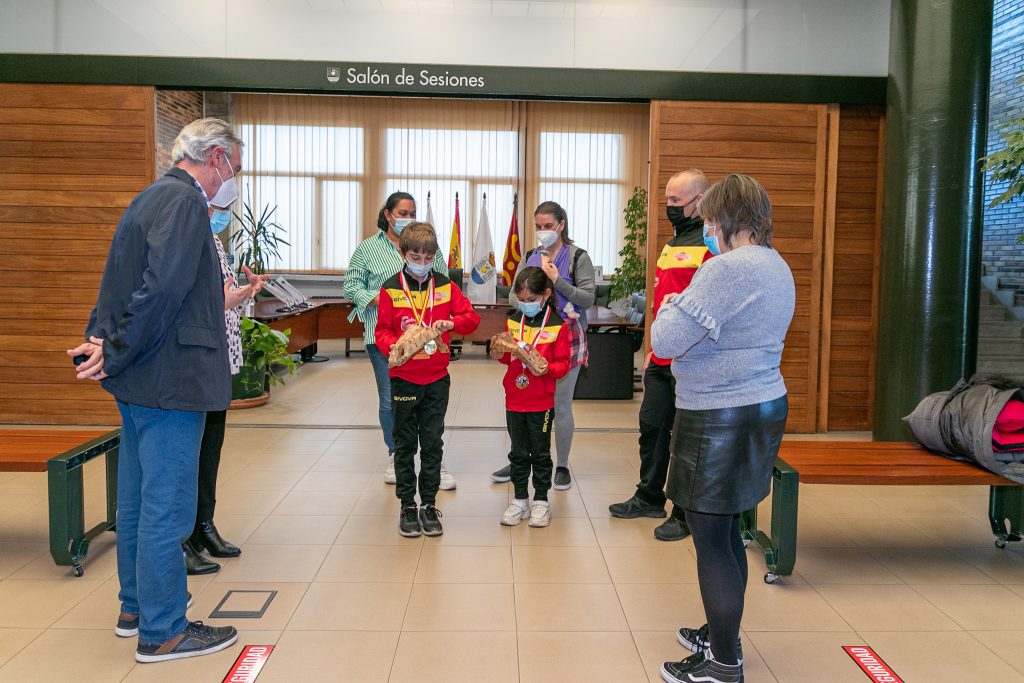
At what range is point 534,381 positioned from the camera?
402cm

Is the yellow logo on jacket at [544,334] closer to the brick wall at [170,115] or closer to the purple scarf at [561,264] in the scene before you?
the purple scarf at [561,264]

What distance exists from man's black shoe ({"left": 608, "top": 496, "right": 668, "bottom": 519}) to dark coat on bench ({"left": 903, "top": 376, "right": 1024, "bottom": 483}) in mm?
1211

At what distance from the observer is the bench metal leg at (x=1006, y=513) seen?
3889 millimetres

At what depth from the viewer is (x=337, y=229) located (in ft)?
43.7

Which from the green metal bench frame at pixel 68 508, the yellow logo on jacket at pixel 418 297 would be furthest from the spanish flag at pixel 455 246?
the green metal bench frame at pixel 68 508

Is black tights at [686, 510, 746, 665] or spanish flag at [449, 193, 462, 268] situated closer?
black tights at [686, 510, 746, 665]

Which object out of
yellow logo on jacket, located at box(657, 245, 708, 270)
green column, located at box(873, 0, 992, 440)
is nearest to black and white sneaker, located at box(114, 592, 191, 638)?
yellow logo on jacket, located at box(657, 245, 708, 270)

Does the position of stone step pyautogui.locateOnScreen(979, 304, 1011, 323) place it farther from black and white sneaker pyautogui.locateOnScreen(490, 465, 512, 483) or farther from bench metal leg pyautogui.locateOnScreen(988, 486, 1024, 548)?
black and white sneaker pyautogui.locateOnScreen(490, 465, 512, 483)

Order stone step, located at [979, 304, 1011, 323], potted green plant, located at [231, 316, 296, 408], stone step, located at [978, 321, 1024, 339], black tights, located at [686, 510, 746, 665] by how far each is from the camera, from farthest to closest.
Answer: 1. stone step, located at [979, 304, 1011, 323]
2. stone step, located at [978, 321, 1024, 339]
3. potted green plant, located at [231, 316, 296, 408]
4. black tights, located at [686, 510, 746, 665]

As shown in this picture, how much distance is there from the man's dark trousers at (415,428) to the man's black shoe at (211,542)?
2.40 feet

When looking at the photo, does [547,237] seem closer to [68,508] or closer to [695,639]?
[695,639]

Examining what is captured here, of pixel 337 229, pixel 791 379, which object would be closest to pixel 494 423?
pixel 791 379

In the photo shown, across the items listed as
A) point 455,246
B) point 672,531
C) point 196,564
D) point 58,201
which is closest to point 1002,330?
point 672,531

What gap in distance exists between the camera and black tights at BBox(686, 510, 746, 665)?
Result: 2.43 metres
